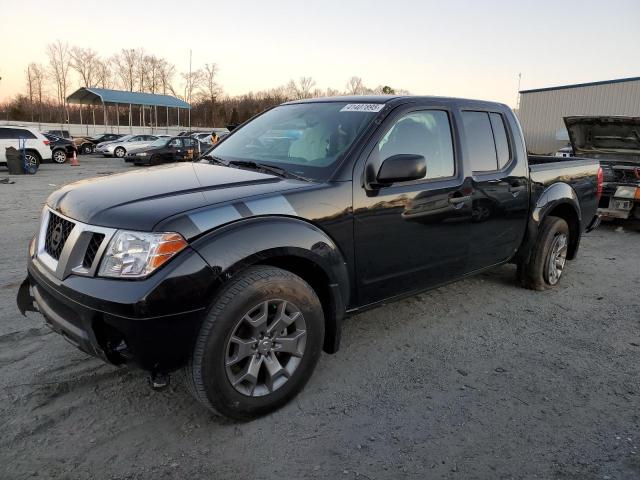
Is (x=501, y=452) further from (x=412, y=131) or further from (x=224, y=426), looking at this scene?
(x=412, y=131)

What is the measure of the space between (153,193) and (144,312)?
76cm

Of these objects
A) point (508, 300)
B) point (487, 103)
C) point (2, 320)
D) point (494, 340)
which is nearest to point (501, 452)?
point (494, 340)

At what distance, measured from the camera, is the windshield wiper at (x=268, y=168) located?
3.08 metres

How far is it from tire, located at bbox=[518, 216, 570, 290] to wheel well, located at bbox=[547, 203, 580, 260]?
120 millimetres

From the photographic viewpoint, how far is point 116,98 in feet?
137

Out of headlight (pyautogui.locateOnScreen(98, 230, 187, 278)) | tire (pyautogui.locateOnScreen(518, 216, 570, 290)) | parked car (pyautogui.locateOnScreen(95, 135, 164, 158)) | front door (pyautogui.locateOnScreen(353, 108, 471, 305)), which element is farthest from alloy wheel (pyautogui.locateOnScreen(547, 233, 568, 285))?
parked car (pyautogui.locateOnScreen(95, 135, 164, 158))

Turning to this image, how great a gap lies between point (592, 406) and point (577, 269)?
3.45 m

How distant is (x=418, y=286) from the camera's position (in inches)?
140

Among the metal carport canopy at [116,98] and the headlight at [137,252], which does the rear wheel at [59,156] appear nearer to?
the metal carport canopy at [116,98]

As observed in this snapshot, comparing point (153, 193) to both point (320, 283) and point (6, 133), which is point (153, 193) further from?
point (6, 133)

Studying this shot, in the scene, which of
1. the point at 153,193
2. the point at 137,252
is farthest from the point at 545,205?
the point at 137,252

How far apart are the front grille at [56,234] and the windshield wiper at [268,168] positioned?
1.21m

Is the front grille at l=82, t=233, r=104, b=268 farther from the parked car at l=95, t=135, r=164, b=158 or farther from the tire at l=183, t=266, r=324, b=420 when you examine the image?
the parked car at l=95, t=135, r=164, b=158

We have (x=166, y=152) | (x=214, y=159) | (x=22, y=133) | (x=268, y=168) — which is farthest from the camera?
(x=166, y=152)
